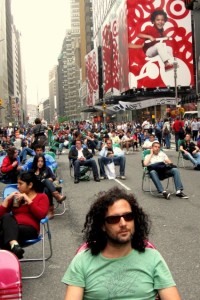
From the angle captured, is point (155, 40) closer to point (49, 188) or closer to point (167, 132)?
point (167, 132)

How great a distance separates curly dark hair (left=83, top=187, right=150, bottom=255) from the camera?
2736 millimetres

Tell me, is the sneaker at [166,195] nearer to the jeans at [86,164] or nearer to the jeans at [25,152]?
the jeans at [86,164]

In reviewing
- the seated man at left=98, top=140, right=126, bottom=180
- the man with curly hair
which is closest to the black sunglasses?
the man with curly hair

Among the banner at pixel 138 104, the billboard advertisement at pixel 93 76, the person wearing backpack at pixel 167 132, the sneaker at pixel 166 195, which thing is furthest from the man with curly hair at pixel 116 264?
the billboard advertisement at pixel 93 76

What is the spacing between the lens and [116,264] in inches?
103

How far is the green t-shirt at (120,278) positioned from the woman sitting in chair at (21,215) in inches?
96.8

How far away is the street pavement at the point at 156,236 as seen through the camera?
16.4ft

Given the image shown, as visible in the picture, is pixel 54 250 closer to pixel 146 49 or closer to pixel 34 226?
pixel 34 226

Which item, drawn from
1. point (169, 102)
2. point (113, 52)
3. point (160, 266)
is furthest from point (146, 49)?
point (160, 266)

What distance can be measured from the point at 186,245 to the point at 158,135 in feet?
72.8

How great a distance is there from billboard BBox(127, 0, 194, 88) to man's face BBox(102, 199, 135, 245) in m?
58.3

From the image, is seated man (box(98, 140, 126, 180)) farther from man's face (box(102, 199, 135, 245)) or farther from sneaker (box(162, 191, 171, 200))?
man's face (box(102, 199, 135, 245))

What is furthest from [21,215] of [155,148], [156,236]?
[155,148]

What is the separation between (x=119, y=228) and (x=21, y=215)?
317cm
